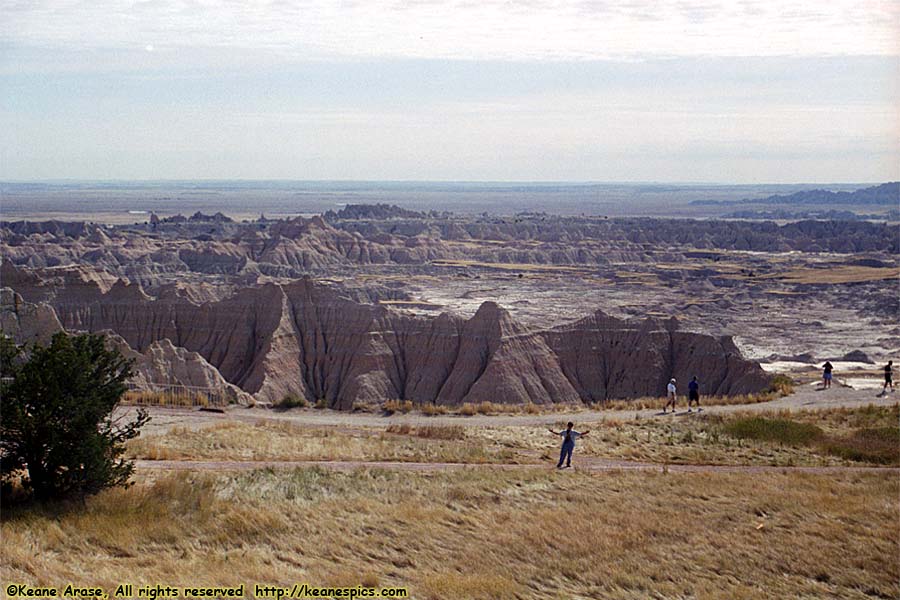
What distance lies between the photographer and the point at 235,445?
62.4ft

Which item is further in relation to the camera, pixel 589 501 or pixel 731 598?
pixel 589 501

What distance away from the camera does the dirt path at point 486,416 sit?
2395 centimetres

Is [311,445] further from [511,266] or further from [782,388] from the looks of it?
[511,266]

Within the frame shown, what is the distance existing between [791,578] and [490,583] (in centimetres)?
446

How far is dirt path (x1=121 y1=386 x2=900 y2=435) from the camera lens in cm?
2395

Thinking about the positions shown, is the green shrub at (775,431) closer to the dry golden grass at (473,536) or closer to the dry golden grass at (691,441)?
the dry golden grass at (691,441)

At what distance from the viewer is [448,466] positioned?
17875 millimetres

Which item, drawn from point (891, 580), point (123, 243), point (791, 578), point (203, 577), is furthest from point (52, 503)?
point (123, 243)

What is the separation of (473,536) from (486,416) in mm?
13004

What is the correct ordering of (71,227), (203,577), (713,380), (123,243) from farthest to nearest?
(71,227) → (123,243) → (713,380) → (203,577)

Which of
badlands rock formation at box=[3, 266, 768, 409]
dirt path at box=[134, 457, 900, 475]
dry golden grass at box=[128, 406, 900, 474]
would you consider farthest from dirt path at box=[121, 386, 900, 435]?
badlands rock formation at box=[3, 266, 768, 409]

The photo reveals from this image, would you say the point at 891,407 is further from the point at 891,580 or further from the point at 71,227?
the point at 71,227

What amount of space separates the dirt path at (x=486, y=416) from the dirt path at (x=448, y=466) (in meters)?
5.02

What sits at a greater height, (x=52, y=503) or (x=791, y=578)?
(x=52, y=503)
